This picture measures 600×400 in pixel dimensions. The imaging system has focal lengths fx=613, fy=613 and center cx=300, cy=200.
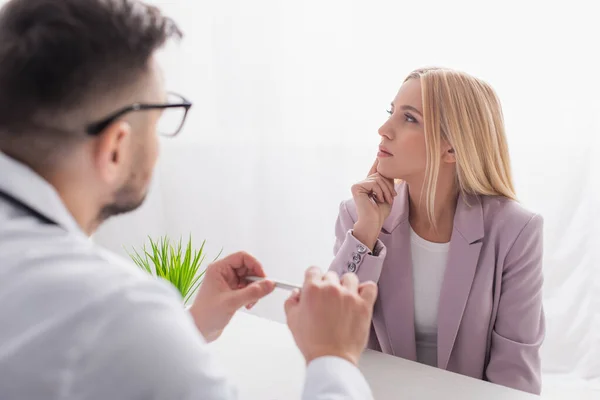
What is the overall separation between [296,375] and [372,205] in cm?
52

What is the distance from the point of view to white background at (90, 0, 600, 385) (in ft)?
7.55

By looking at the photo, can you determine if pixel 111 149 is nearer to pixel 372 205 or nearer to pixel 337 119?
pixel 372 205

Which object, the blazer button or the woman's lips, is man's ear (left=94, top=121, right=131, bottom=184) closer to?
the blazer button

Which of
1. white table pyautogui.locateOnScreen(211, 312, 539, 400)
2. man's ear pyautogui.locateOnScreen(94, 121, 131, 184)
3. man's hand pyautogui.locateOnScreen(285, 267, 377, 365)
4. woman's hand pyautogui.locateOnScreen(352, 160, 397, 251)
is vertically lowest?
white table pyautogui.locateOnScreen(211, 312, 539, 400)

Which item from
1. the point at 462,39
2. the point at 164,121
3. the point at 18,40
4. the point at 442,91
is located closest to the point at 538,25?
the point at 462,39

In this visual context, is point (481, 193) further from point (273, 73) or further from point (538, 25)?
point (273, 73)

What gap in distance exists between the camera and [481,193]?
5.18ft

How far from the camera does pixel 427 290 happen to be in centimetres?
160

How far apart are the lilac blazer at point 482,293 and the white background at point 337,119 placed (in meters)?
0.94

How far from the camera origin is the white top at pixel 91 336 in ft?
1.87

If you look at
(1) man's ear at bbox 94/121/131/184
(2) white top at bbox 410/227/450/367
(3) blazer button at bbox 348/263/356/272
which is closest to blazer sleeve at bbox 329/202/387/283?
(3) blazer button at bbox 348/263/356/272

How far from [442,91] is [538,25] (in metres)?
0.97

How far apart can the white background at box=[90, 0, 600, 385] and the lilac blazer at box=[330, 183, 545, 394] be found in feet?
3.08

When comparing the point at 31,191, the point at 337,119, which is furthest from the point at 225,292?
the point at 337,119
